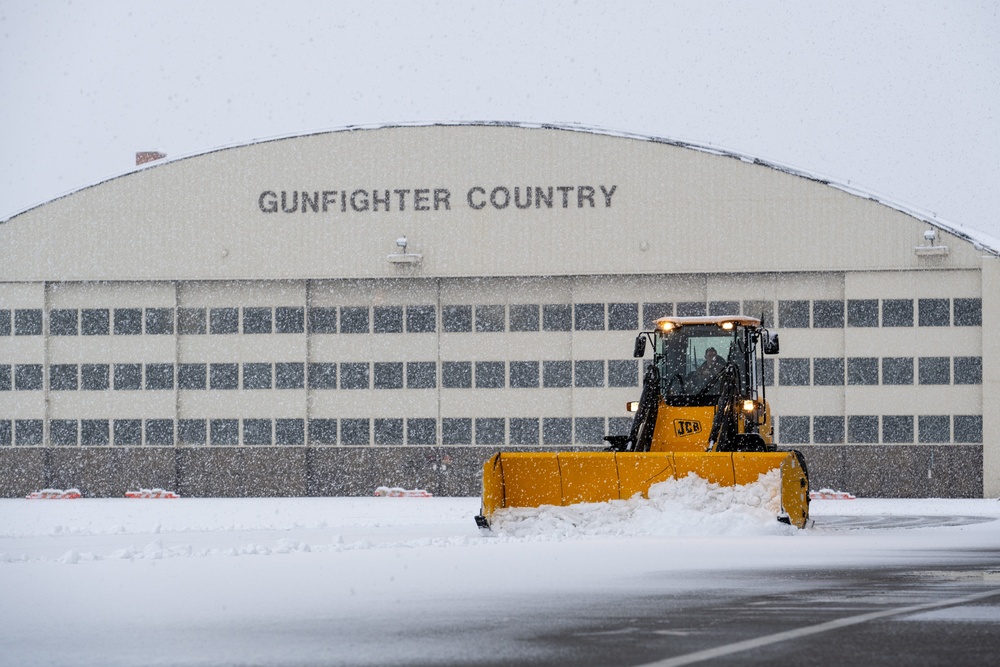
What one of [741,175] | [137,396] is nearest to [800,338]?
[741,175]

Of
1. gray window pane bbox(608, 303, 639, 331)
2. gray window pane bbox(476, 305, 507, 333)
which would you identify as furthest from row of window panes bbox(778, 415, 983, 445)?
gray window pane bbox(476, 305, 507, 333)

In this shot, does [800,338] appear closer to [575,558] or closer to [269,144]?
[269,144]

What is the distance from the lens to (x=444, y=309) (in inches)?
1604

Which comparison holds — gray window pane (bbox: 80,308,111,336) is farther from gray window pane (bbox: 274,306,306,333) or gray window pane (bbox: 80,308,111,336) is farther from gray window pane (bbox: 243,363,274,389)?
gray window pane (bbox: 274,306,306,333)

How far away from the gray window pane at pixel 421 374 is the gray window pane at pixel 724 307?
751 cm

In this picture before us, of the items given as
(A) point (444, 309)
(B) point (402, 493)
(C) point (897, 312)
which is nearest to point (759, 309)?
(C) point (897, 312)

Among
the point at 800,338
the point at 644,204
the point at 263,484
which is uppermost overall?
the point at 644,204

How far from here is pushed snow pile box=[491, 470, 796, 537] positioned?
1900cm

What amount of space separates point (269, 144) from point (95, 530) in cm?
1939

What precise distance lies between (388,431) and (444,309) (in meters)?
3.62

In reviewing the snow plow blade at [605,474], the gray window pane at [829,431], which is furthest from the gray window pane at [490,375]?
the snow plow blade at [605,474]

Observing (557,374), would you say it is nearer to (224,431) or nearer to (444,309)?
(444,309)

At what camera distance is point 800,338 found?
3934 cm

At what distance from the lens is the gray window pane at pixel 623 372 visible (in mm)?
39938
